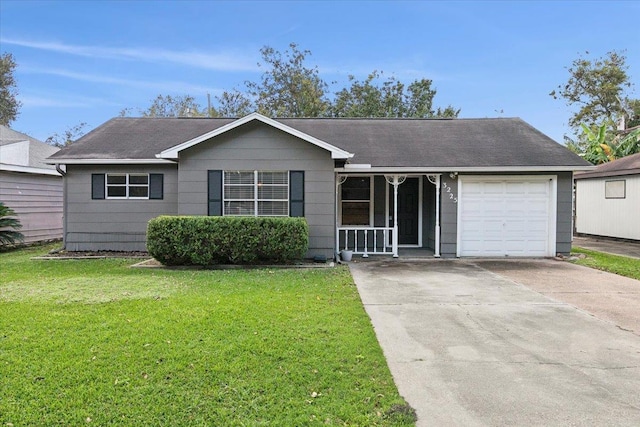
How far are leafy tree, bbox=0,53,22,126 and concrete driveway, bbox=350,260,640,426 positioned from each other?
40.7m

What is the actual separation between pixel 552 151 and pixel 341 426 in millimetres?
→ 11146

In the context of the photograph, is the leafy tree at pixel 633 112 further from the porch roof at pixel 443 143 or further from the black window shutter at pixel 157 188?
the black window shutter at pixel 157 188

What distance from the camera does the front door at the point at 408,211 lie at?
12766 millimetres

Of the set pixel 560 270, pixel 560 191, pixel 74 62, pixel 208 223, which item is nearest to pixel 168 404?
pixel 208 223

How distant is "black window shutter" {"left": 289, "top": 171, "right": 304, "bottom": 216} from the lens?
10336 millimetres

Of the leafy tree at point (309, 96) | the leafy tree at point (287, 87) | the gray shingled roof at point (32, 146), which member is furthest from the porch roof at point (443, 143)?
the leafy tree at point (309, 96)

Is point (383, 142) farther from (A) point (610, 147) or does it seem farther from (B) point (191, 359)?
(A) point (610, 147)

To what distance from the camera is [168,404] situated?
10.4ft

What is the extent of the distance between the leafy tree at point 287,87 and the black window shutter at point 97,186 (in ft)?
66.2

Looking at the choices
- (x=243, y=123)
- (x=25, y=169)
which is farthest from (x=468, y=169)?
(x=25, y=169)

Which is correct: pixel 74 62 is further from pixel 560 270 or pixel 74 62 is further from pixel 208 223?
pixel 560 270

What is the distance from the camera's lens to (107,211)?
11727 mm

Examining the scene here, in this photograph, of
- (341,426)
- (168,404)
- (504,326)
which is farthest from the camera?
(504,326)

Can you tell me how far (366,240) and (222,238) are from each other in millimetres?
4093
